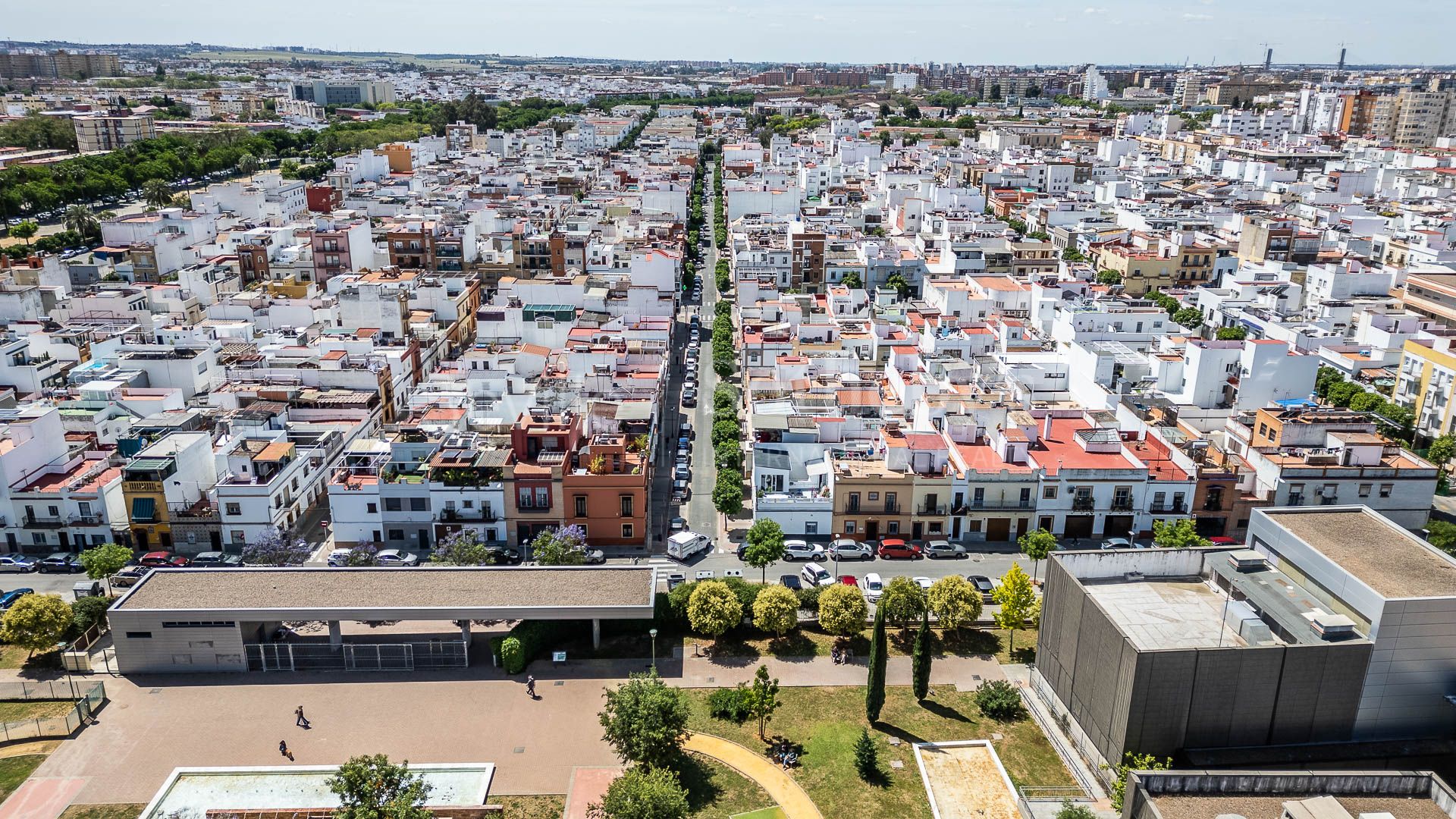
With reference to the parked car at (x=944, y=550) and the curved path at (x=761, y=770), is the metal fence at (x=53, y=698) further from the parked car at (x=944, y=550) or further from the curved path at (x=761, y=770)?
the parked car at (x=944, y=550)

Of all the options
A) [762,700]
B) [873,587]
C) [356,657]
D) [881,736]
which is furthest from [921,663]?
[356,657]

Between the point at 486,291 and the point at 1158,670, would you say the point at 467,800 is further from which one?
the point at 486,291

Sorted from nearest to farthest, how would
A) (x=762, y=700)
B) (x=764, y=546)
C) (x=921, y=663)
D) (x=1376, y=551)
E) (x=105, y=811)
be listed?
(x=105, y=811)
(x=1376, y=551)
(x=762, y=700)
(x=921, y=663)
(x=764, y=546)

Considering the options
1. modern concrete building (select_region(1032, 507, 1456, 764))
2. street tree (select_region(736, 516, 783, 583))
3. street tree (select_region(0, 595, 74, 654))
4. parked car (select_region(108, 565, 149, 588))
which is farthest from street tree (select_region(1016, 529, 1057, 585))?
street tree (select_region(0, 595, 74, 654))

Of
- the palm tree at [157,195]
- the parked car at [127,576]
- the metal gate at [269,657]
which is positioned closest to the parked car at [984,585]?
the metal gate at [269,657]

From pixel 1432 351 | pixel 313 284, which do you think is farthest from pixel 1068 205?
pixel 313 284

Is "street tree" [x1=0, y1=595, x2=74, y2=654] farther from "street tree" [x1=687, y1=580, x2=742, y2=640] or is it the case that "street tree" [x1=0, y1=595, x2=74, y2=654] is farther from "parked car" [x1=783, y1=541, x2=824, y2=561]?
"parked car" [x1=783, y1=541, x2=824, y2=561]

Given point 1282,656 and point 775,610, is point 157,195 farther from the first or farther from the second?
point 1282,656
